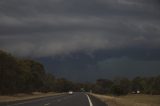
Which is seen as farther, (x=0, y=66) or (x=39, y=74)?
(x=39, y=74)

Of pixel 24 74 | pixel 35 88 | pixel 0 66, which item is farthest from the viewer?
pixel 35 88

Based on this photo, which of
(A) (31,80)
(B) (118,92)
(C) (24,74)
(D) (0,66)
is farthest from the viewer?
(B) (118,92)

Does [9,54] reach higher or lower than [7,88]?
higher

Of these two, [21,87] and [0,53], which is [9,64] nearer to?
[0,53]

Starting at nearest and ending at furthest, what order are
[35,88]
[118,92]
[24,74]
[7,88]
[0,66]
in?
1. [0,66]
2. [7,88]
3. [24,74]
4. [35,88]
5. [118,92]

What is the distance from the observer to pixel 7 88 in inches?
3866

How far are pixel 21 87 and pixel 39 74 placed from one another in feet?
89.2

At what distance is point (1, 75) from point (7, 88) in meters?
5.38

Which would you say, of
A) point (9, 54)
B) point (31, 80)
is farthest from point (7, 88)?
point (31, 80)

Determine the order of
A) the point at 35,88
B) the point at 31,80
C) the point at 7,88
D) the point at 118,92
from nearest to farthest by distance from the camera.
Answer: the point at 7,88
the point at 31,80
the point at 35,88
the point at 118,92

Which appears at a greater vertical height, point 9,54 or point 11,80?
point 9,54

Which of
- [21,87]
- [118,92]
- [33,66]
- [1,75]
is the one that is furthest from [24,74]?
[118,92]

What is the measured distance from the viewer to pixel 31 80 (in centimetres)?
13000

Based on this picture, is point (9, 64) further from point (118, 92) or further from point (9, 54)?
point (118, 92)
